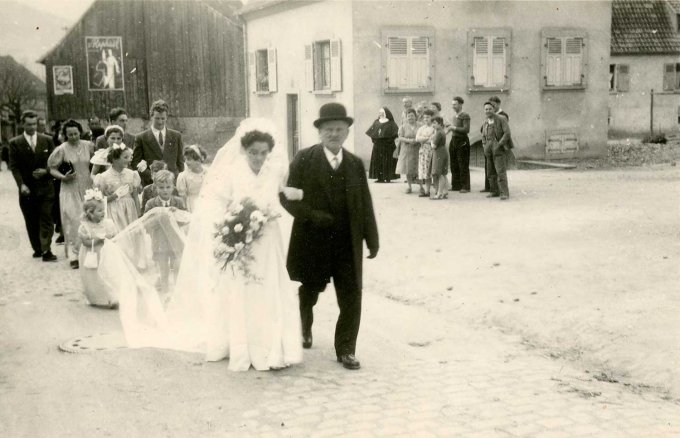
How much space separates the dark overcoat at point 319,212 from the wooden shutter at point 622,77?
111 ft

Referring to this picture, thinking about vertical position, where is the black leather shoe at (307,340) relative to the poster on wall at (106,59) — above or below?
below

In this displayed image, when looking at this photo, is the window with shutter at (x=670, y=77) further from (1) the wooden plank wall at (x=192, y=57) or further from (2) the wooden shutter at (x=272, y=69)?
(2) the wooden shutter at (x=272, y=69)

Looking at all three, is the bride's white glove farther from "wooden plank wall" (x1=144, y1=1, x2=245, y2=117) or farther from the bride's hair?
"wooden plank wall" (x1=144, y1=1, x2=245, y2=117)

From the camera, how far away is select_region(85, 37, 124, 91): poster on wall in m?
35.3

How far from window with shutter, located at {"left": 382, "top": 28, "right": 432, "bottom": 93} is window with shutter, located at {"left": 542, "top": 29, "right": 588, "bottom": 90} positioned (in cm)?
372

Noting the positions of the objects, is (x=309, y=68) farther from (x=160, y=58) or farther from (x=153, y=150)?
(x=153, y=150)

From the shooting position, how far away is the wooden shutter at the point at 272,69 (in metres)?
27.7

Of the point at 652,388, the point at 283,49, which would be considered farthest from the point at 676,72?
the point at 652,388

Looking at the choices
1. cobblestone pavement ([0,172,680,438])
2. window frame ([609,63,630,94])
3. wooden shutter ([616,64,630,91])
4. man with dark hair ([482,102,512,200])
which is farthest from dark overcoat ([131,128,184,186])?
wooden shutter ([616,64,630,91])

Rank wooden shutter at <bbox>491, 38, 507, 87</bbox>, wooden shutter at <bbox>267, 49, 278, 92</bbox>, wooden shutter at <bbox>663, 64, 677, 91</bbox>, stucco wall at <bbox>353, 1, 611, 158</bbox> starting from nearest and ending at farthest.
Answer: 1. stucco wall at <bbox>353, 1, 611, 158</bbox>
2. wooden shutter at <bbox>491, 38, 507, 87</bbox>
3. wooden shutter at <bbox>267, 49, 278, 92</bbox>
4. wooden shutter at <bbox>663, 64, 677, 91</bbox>

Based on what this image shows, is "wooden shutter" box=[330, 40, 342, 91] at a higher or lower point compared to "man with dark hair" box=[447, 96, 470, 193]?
higher

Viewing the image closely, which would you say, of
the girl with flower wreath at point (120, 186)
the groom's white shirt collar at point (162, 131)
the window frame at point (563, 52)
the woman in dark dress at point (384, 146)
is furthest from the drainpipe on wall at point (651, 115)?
the girl with flower wreath at point (120, 186)

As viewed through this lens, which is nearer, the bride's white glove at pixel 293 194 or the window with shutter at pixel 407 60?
the bride's white glove at pixel 293 194

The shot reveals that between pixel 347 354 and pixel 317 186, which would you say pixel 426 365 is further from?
pixel 317 186
